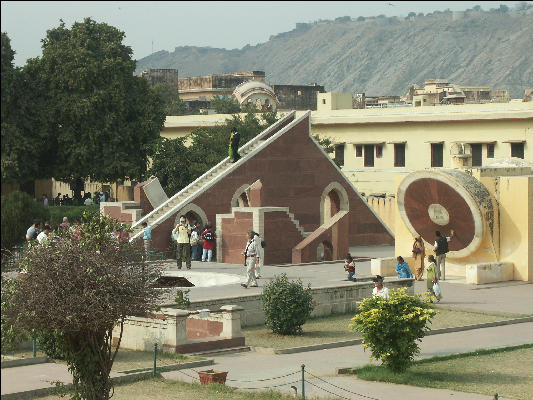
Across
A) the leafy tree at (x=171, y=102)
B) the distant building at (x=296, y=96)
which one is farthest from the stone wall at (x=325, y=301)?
the distant building at (x=296, y=96)

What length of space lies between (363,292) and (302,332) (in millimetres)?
3710

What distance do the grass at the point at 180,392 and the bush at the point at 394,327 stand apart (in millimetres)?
2270

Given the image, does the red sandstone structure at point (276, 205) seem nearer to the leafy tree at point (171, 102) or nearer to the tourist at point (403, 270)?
the tourist at point (403, 270)

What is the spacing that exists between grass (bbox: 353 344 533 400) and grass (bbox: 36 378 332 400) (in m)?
2.27

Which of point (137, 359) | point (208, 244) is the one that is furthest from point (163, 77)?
point (137, 359)

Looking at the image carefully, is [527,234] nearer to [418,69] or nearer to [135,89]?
[135,89]

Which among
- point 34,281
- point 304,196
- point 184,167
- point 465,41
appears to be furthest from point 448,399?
point 465,41

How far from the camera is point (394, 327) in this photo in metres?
17.5

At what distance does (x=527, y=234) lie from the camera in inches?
1204

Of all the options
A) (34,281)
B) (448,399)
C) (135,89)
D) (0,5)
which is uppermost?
(135,89)

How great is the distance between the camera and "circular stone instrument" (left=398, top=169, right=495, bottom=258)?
100ft

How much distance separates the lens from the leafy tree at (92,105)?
44750 mm

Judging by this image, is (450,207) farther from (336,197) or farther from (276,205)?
(336,197)

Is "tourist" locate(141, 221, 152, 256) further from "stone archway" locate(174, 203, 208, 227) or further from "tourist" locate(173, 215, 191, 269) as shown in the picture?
"stone archway" locate(174, 203, 208, 227)
